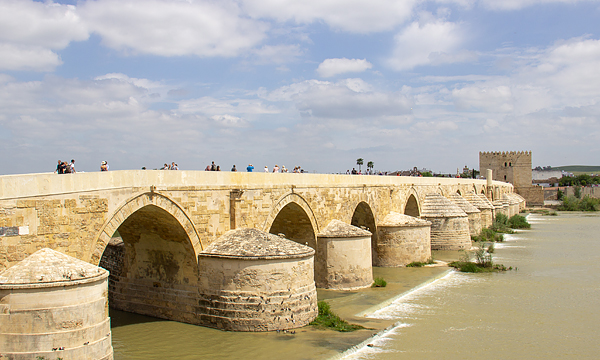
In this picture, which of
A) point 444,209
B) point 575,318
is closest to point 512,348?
point 575,318

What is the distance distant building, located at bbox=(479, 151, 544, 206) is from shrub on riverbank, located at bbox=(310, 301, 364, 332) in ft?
182

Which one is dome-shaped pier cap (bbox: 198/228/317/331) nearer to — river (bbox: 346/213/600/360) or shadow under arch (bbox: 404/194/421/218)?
river (bbox: 346/213/600/360)

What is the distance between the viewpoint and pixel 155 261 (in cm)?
1152

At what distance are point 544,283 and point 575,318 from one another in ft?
12.9

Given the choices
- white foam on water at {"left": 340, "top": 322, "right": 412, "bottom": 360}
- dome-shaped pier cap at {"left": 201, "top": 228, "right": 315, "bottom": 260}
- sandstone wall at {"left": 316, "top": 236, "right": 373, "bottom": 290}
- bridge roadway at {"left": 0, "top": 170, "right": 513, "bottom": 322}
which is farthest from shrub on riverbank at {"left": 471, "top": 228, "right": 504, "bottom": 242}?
dome-shaped pier cap at {"left": 201, "top": 228, "right": 315, "bottom": 260}

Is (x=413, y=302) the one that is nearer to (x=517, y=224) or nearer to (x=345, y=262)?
(x=345, y=262)

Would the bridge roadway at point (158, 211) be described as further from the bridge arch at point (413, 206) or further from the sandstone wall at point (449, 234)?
the sandstone wall at point (449, 234)

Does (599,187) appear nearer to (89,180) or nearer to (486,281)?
(486,281)

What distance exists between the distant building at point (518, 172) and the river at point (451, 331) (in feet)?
158

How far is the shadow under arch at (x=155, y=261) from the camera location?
10.3 metres

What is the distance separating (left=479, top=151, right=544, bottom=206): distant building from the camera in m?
61.0

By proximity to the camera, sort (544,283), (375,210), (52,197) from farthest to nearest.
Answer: (375,210)
(544,283)
(52,197)

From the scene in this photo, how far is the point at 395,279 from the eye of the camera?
1590 centimetres

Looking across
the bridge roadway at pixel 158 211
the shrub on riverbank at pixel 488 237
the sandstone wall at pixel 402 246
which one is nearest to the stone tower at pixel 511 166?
the shrub on riverbank at pixel 488 237
